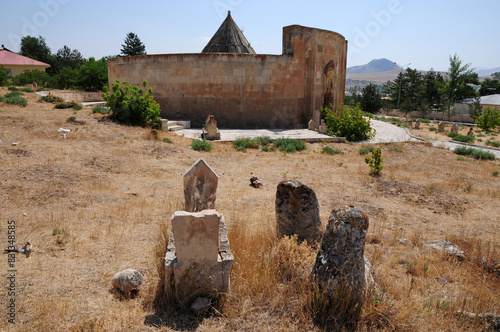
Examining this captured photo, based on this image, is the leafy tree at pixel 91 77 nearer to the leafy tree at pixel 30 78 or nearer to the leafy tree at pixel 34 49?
the leafy tree at pixel 30 78

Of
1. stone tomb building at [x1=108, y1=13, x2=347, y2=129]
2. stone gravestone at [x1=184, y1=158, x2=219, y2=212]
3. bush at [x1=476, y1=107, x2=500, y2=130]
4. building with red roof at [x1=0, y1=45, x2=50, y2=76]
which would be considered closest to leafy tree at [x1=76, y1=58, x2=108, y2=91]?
stone tomb building at [x1=108, y1=13, x2=347, y2=129]

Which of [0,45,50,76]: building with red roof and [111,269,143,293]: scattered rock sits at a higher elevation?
[0,45,50,76]: building with red roof

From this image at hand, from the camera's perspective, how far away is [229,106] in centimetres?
1498

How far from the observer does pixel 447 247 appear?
15.1 ft

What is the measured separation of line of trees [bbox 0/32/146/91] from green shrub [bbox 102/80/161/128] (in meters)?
11.7

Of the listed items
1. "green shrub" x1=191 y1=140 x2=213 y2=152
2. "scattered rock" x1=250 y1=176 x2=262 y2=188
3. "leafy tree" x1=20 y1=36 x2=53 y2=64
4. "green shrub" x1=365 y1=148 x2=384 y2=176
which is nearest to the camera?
"scattered rock" x1=250 y1=176 x2=262 y2=188

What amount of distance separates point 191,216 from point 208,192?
169 centimetres

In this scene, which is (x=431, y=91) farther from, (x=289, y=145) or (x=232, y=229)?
(x=232, y=229)

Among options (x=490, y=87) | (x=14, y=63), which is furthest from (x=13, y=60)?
(x=490, y=87)

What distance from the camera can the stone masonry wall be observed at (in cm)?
1462

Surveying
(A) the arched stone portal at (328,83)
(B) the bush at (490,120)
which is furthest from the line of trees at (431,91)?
(A) the arched stone portal at (328,83)

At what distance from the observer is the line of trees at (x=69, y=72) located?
83.0 ft

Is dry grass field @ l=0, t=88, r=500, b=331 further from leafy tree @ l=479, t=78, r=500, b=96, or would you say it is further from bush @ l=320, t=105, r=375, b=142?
leafy tree @ l=479, t=78, r=500, b=96

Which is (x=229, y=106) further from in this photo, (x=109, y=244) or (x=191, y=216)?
(x=191, y=216)
